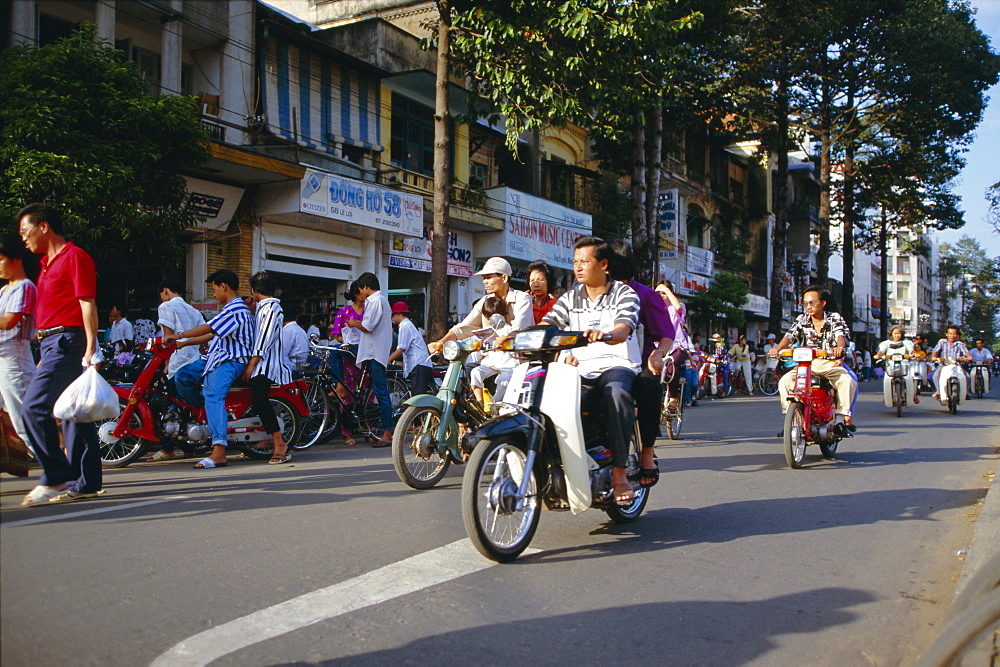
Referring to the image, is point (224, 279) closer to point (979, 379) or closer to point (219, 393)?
point (219, 393)

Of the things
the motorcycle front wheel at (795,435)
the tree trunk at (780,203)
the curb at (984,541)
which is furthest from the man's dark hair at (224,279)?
the tree trunk at (780,203)

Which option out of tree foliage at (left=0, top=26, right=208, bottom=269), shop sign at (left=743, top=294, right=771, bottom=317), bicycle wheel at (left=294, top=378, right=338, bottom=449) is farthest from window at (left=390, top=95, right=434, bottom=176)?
shop sign at (left=743, top=294, right=771, bottom=317)

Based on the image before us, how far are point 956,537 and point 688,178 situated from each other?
32.1m

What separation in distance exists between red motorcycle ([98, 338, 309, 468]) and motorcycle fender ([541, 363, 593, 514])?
432 centimetres

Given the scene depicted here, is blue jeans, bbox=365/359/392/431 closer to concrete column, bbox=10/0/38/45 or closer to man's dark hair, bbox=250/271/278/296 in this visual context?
man's dark hair, bbox=250/271/278/296

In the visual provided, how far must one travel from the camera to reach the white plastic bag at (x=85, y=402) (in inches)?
171

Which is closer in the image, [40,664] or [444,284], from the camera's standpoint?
[40,664]

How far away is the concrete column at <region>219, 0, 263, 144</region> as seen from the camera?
624 inches

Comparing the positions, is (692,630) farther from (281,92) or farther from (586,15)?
(281,92)

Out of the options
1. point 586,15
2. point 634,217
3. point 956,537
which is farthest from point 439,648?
point 634,217

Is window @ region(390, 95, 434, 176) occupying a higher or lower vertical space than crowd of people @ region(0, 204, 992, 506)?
higher

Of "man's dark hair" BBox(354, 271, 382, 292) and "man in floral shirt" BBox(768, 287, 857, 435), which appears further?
"man's dark hair" BBox(354, 271, 382, 292)

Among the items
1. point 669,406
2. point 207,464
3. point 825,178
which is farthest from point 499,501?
point 825,178

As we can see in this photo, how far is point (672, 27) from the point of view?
45.7ft
